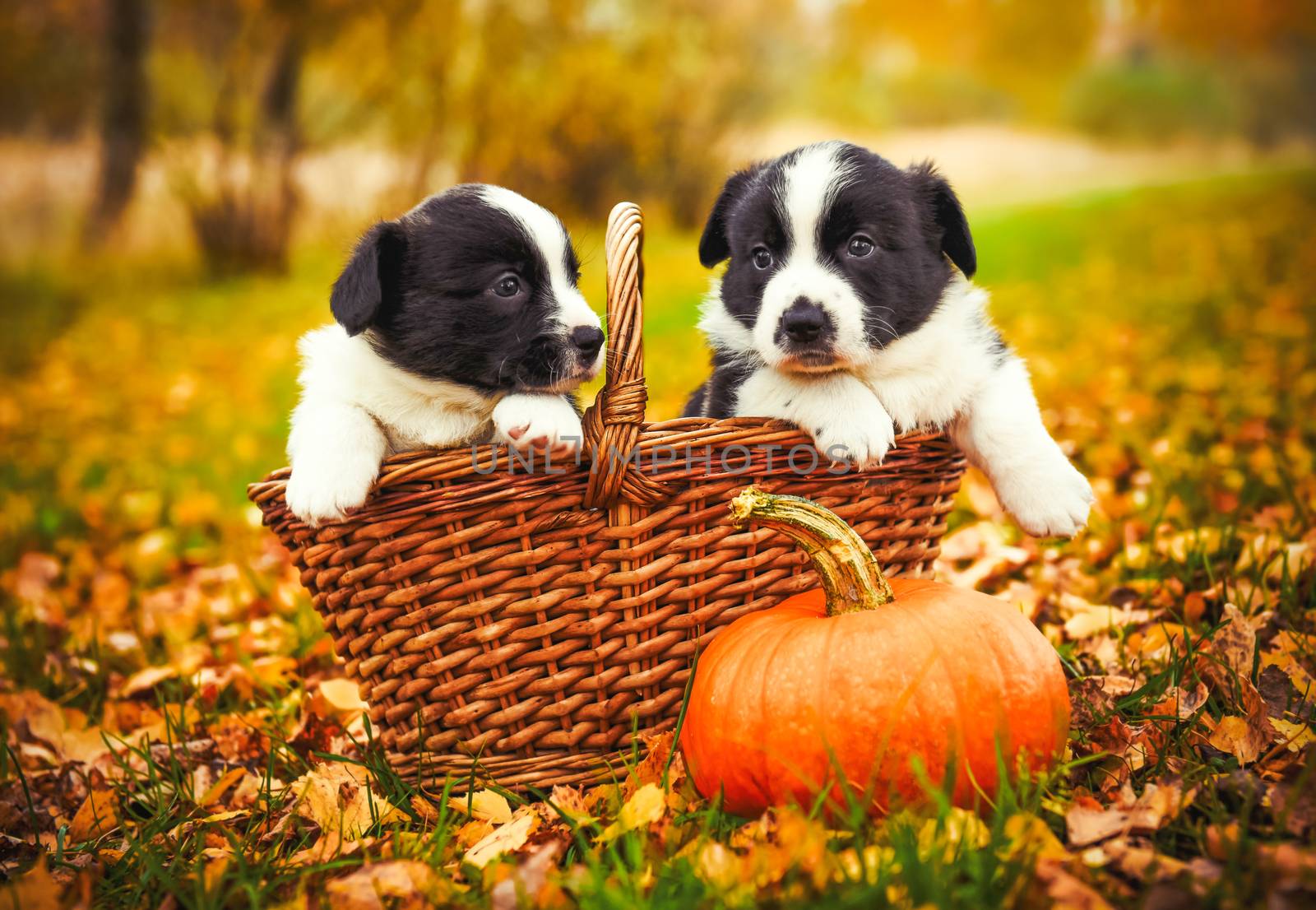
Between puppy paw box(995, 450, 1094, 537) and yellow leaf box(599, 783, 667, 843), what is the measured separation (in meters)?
1.04

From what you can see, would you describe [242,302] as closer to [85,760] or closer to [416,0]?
[416,0]

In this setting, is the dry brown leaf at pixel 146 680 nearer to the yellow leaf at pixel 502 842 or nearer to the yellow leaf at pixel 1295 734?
the yellow leaf at pixel 502 842

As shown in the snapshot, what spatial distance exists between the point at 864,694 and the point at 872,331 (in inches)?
35.0

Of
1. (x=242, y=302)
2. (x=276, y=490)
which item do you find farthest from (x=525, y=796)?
(x=242, y=302)

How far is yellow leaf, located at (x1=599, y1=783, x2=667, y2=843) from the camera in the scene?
69.7 inches

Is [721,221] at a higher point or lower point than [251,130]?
lower

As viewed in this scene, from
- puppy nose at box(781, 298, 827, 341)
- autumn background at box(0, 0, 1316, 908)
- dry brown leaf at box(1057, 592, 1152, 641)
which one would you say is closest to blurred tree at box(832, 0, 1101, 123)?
autumn background at box(0, 0, 1316, 908)

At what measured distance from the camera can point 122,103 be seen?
12.8 m

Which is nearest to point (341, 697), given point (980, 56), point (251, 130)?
point (251, 130)

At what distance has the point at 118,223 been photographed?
472 inches

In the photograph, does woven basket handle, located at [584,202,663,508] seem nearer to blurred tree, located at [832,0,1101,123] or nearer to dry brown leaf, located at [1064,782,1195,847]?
dry brown leaf, located at [1064,782,1195,847]

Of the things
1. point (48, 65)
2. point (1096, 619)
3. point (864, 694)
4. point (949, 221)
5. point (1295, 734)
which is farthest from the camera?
point (48, 65)

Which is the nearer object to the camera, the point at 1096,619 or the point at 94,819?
the point at 94,819

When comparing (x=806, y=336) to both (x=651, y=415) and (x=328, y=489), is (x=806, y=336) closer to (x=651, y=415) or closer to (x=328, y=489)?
(x=328, y=489)
